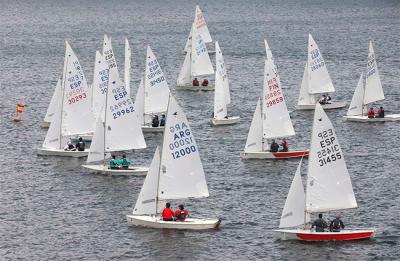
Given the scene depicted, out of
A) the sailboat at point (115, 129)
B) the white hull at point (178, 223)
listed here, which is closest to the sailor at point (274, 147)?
the sailboat at point (115, 129)

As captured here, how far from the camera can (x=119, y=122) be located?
9900 cm

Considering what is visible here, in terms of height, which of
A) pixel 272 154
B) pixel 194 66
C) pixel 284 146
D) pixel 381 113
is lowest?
pixel 272 154

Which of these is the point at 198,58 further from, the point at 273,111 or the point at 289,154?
the point at 289,154

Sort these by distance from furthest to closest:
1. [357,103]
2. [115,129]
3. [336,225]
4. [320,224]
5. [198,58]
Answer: [198,58] → [357,103] → [115,129] → [336,225] → [320,224]

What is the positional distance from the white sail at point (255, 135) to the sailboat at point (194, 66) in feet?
134

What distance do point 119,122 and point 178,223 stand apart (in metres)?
22.6

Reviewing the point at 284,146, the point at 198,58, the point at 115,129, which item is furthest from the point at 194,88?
the point at 115,129

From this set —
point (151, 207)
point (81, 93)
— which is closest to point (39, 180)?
point (81, 93)

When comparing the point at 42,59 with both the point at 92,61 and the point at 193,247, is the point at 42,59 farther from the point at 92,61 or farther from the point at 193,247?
the point at 193,247

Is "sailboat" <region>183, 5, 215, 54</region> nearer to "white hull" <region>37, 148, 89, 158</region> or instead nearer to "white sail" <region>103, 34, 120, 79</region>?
"white sail" <region>103, 34, 120, 79</region>

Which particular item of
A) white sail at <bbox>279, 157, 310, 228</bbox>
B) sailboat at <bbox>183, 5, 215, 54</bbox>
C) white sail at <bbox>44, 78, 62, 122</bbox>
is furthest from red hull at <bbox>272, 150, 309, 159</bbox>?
sailboat at <bbox>183, 5, 215, 54</bbox>

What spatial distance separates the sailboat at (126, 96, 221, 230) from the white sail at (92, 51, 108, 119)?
2916cm

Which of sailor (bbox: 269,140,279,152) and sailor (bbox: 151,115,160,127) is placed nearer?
sailor (bbox: 269,140,279,152)

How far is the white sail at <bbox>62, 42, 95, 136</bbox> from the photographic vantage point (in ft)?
346
